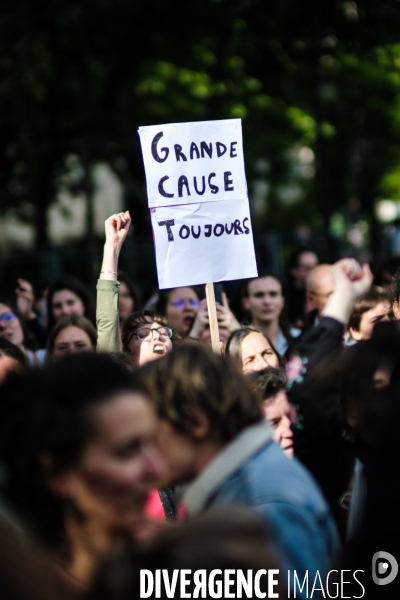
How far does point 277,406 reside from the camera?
148 inches

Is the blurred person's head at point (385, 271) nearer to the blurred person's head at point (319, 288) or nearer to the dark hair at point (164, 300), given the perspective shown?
the blurred person's head at point (319, 288)

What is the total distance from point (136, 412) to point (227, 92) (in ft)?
47.9

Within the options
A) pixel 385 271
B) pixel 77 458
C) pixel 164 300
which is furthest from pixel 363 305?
pixel 77 458

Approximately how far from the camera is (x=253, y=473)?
2.43 metres

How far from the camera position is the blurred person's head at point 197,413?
2510 mm

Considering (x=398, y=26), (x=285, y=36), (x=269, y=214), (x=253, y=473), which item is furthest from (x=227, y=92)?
(x=269, y=214)

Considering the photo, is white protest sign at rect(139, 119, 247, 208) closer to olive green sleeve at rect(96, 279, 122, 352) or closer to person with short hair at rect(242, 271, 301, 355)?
olive green sleeve at rect(96, 279, 122, 352)

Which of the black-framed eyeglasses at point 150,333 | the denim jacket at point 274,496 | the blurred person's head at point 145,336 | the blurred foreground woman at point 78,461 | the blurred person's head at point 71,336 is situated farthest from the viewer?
the blurred person's head at point 71,336

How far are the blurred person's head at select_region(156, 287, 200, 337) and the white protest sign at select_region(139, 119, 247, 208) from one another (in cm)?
195

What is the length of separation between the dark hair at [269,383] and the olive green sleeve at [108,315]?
44.6 inches

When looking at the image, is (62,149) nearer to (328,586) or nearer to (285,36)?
(285,36)

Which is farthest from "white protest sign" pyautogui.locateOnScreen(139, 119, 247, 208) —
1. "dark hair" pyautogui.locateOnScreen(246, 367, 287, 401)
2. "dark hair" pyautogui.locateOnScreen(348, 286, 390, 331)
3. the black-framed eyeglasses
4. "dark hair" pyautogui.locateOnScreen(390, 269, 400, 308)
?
"dark hair" pyautogui.locateOnScreen(246, 367, 287, 401)

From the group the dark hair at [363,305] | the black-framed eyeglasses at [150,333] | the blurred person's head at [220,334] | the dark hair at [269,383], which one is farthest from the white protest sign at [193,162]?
the dark hair at [269,383]

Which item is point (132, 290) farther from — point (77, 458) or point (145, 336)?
point (77, 458)
